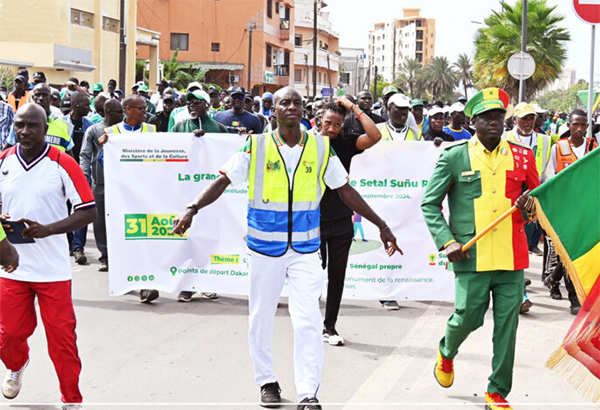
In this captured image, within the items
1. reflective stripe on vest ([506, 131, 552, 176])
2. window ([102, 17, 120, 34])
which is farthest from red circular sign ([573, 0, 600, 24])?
window ([102, 17, 120, 34])

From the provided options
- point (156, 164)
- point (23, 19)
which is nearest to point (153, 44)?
point (23, 19)

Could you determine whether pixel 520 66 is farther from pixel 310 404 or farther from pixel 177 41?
pixel 177 41

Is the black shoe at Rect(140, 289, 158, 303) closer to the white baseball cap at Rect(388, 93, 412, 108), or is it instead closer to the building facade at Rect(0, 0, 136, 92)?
the white baseball cap at Rect(388, 93, 412, 108)

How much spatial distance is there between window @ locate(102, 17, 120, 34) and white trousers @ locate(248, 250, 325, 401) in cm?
3837

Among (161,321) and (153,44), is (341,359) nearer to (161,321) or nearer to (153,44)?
(161,321)

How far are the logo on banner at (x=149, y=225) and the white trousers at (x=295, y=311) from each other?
3.24 metres

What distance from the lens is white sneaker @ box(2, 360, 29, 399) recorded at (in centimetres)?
545

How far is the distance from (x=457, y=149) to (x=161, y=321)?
3599 millimetres

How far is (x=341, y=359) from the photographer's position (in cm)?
666

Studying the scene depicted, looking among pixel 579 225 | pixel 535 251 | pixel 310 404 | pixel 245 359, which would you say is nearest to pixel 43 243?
pixel 310 404

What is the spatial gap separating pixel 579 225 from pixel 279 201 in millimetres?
1924

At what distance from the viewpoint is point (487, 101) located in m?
5.43

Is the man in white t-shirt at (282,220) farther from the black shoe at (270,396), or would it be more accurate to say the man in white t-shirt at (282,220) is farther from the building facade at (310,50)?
the building facade at (310,50)

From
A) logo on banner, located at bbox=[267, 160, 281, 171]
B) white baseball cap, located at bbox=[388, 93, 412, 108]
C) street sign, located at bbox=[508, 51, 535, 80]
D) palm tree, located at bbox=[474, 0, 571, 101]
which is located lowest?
logo on banner, located at bbox=[267, 160, 281, 171]
